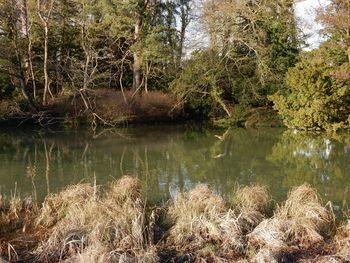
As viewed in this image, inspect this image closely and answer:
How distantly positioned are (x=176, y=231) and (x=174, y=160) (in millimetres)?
7263

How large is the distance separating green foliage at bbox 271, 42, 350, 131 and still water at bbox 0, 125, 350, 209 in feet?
3.15

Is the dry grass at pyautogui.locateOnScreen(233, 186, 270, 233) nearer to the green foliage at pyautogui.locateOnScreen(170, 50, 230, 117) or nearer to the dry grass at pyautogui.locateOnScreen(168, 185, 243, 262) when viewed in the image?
the dry grass at pyautogui.locateOnScreen(168, 185, 243, 262)

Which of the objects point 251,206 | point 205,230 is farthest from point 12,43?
point 205,230

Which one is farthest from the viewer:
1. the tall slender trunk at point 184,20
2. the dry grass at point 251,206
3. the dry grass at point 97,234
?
the tall slender trunk at point 184,20

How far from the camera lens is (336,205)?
8156 millimetres

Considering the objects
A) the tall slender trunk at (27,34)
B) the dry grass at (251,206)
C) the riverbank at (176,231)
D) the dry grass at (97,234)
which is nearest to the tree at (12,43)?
the tall slender trunk at (27,34)

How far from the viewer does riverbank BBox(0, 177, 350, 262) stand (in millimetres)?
5492

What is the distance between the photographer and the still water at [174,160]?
9.92 meters

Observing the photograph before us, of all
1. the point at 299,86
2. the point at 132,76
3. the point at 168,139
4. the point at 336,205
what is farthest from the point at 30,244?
the point at 132,76

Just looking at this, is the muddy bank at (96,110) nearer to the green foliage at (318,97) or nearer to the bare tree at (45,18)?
the bare tree at (45,18)

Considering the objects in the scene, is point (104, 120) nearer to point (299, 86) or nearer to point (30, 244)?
point (299, 86)

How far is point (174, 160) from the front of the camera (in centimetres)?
1342

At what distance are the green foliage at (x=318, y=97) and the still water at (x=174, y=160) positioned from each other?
961 millimetres

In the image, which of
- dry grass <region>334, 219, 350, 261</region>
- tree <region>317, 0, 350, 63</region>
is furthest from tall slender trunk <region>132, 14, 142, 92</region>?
dry grass <region>334, 219, 350, 261</region>
